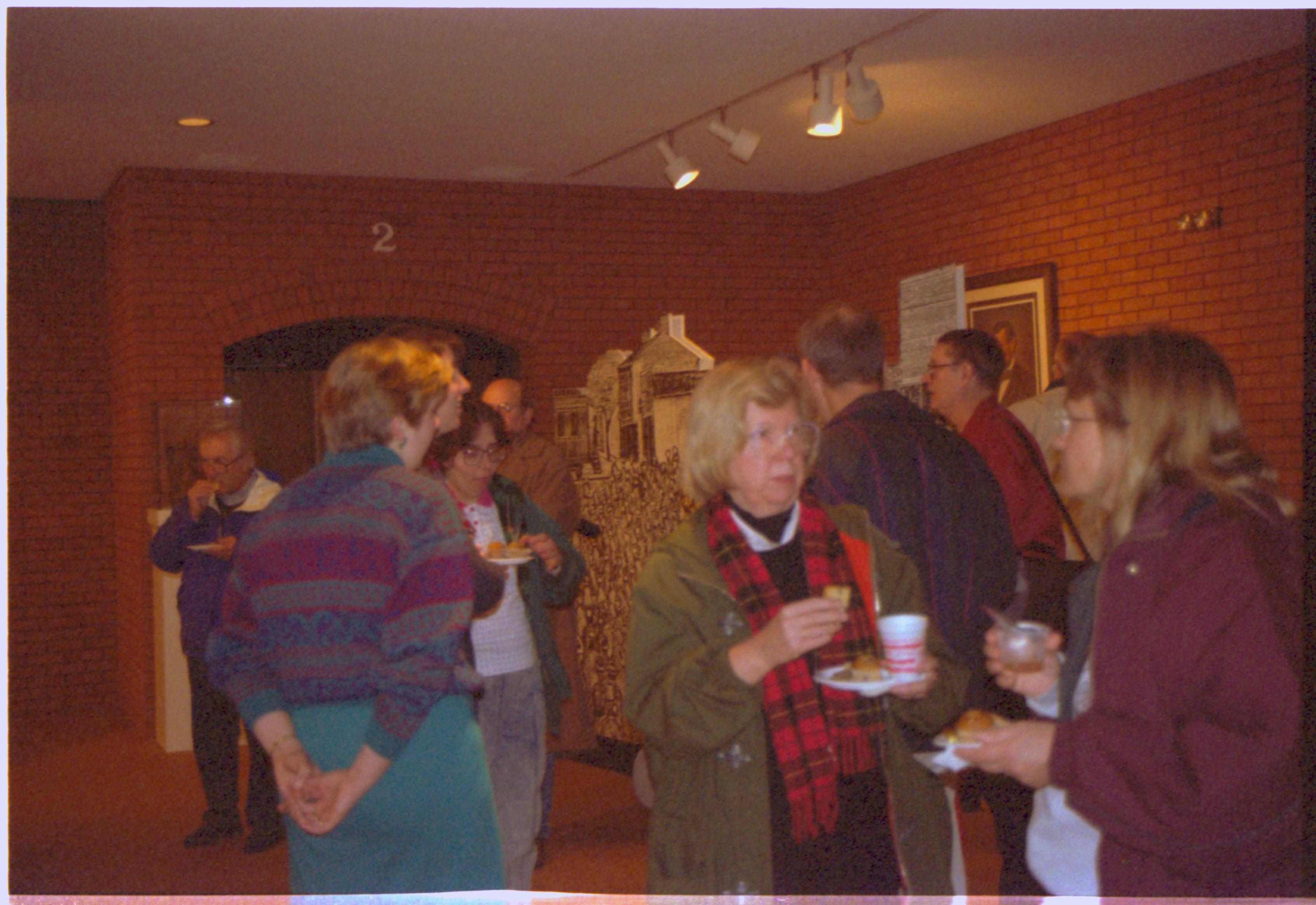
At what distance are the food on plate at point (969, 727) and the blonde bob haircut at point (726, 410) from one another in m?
0.56

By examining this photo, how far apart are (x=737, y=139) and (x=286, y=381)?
384 cm

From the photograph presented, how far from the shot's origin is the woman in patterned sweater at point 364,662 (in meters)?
2.27

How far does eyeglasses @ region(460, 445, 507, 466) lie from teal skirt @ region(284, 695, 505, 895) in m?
1.48

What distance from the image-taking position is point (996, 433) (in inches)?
167

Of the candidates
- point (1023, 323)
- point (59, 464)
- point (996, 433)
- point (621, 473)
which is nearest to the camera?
point (996, 433)

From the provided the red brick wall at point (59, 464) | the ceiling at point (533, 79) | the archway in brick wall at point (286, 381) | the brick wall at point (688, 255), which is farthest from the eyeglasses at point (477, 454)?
the red brick wall at point (59, 464)

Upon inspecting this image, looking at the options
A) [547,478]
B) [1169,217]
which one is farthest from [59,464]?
[1169,217]

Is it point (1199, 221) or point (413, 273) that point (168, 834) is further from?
point (1199, 221)

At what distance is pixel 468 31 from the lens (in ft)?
17.4

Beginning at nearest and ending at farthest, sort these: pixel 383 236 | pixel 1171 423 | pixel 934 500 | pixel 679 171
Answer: pixel 1171 423
pixel 934 500
pixel 679 171
pixel 383 236

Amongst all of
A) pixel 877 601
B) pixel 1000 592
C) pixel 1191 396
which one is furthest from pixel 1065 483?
pixel 1000 592

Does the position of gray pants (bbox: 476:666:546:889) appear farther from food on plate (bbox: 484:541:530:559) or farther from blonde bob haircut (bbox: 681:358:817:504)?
blonde bob haircut (bbox: 681:358:817:504)

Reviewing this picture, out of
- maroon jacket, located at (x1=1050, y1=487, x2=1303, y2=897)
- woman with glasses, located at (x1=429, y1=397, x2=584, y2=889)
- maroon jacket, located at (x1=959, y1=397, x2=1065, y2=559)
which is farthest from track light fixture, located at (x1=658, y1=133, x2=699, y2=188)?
maroon jacket, located at (x1=1050, y1=487, x2=1303, y2=897)

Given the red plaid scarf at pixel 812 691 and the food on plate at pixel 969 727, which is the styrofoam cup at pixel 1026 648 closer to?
the food on plate at pixel 969 727
